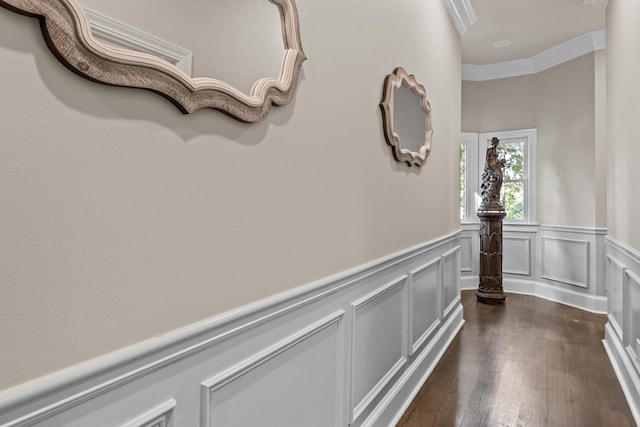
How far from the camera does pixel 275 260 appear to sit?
1146 millimetres

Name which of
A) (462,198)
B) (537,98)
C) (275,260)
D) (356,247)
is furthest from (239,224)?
(537,98)

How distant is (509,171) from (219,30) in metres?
4.91

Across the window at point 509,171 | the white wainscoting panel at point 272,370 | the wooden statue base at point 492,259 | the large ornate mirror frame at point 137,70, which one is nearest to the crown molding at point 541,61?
the window at point 509,171

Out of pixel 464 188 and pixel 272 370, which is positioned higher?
pixel 464 188

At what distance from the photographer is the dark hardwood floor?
210 centimetres

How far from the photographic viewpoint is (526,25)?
13.3ft

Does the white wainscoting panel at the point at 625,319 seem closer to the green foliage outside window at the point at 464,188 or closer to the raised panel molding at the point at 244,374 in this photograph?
the raised panel molding at the point at 244,374

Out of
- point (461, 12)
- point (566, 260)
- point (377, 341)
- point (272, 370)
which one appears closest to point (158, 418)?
point (272, 370)

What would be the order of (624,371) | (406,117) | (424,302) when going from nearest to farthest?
(406,117) < (624,371) < (424,302)

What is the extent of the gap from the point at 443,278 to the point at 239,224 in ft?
7.85

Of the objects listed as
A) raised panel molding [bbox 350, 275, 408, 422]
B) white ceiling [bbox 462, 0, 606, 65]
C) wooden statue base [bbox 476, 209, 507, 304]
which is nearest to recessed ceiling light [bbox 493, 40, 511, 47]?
white ceiling [bbox 462, 0, 606, 65]

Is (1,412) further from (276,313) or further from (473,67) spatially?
(473,67)

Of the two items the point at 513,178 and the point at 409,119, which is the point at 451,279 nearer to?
the point at 409,119

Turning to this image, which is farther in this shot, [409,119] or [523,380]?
[523,380]
